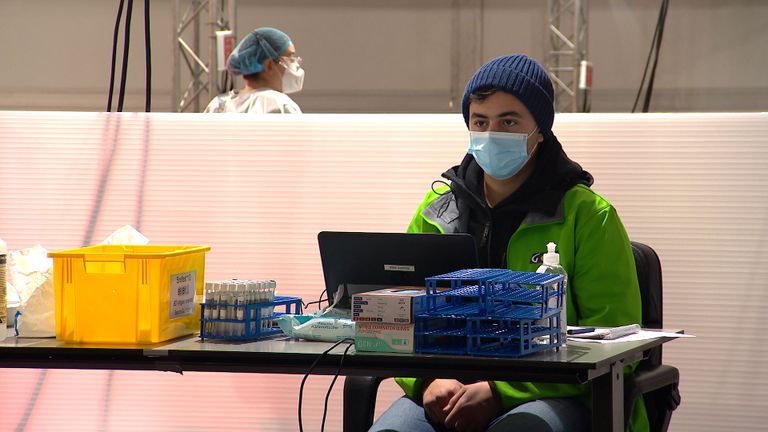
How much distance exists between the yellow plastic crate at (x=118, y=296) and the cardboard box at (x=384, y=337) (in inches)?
14.5

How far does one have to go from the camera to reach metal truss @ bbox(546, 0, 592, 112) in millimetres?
6578

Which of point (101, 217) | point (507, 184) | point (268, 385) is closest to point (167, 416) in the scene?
point (268, 385)

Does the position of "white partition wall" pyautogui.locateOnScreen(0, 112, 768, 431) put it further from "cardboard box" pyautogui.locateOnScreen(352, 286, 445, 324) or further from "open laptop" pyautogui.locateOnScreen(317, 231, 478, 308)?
"cardboard box" pyautogui.locateOnScreen(352, 286, 445, 324)

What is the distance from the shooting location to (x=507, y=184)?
2160 mm

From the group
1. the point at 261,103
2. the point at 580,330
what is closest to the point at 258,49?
the point at 261,103

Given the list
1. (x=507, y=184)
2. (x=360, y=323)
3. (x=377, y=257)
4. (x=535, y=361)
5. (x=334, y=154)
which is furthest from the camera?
(x=334, y=154)

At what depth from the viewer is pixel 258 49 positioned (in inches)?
174

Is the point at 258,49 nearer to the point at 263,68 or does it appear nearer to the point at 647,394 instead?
the point at 263,68

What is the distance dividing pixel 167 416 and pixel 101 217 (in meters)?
0.66

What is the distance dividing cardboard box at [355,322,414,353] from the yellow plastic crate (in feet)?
1.21

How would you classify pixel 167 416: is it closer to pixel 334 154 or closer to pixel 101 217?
pixel 101 217

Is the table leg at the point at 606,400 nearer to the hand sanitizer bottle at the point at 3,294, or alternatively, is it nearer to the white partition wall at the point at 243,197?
the hand sanitizer bottle at the point at 3,294

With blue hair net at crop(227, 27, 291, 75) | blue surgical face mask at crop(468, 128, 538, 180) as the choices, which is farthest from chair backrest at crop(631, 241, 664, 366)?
blue hair net at crop(227, 27, 291, 75)

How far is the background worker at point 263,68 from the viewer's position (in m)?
4.31
